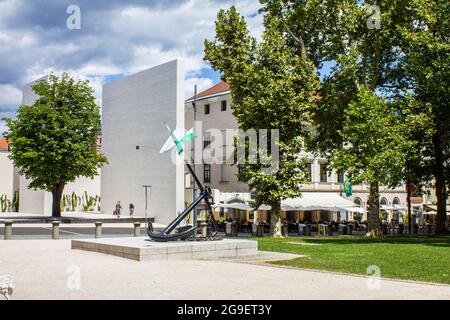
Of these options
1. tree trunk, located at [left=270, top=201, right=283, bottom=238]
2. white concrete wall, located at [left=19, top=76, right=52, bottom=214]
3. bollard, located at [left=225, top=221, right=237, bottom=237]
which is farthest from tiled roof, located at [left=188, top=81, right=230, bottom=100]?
tree trunk, located at [left=270, top=201, right=283, bottom=238]

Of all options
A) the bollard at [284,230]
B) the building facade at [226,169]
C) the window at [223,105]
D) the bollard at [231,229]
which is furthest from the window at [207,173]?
the bollard at [284,230]

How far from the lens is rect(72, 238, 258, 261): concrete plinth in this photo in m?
17.1

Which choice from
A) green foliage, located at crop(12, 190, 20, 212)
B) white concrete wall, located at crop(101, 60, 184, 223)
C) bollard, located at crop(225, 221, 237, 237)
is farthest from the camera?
green foliage, located at crop(12, 190, 20, 212)

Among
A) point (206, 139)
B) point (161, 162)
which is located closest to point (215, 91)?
point (206, 139)

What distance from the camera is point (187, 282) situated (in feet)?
39.8

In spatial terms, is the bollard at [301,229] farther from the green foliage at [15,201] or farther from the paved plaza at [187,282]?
the green foliage at [15,201]

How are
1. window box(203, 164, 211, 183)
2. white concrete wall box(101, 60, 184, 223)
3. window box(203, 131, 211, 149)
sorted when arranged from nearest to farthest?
white concrete wall box(101, 60, 184, 223) < window box(203, 131, 211, 149) < window box(203, 164, 211, 183)

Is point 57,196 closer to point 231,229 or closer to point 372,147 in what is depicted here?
point 231,229

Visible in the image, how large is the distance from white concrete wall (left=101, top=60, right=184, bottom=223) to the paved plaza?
30815mm

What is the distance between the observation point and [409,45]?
32.2m

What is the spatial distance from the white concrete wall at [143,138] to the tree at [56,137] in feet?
14.3

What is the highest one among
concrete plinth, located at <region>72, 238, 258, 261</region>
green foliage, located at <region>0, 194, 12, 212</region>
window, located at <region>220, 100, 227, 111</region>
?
window, located at <region>220, 100, 227, 111</region>

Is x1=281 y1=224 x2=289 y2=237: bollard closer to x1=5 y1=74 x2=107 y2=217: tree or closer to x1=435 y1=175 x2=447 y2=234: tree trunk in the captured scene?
x1=435 y1=175 x2=447 y2=234: tree trunk

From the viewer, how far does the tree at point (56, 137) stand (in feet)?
149
